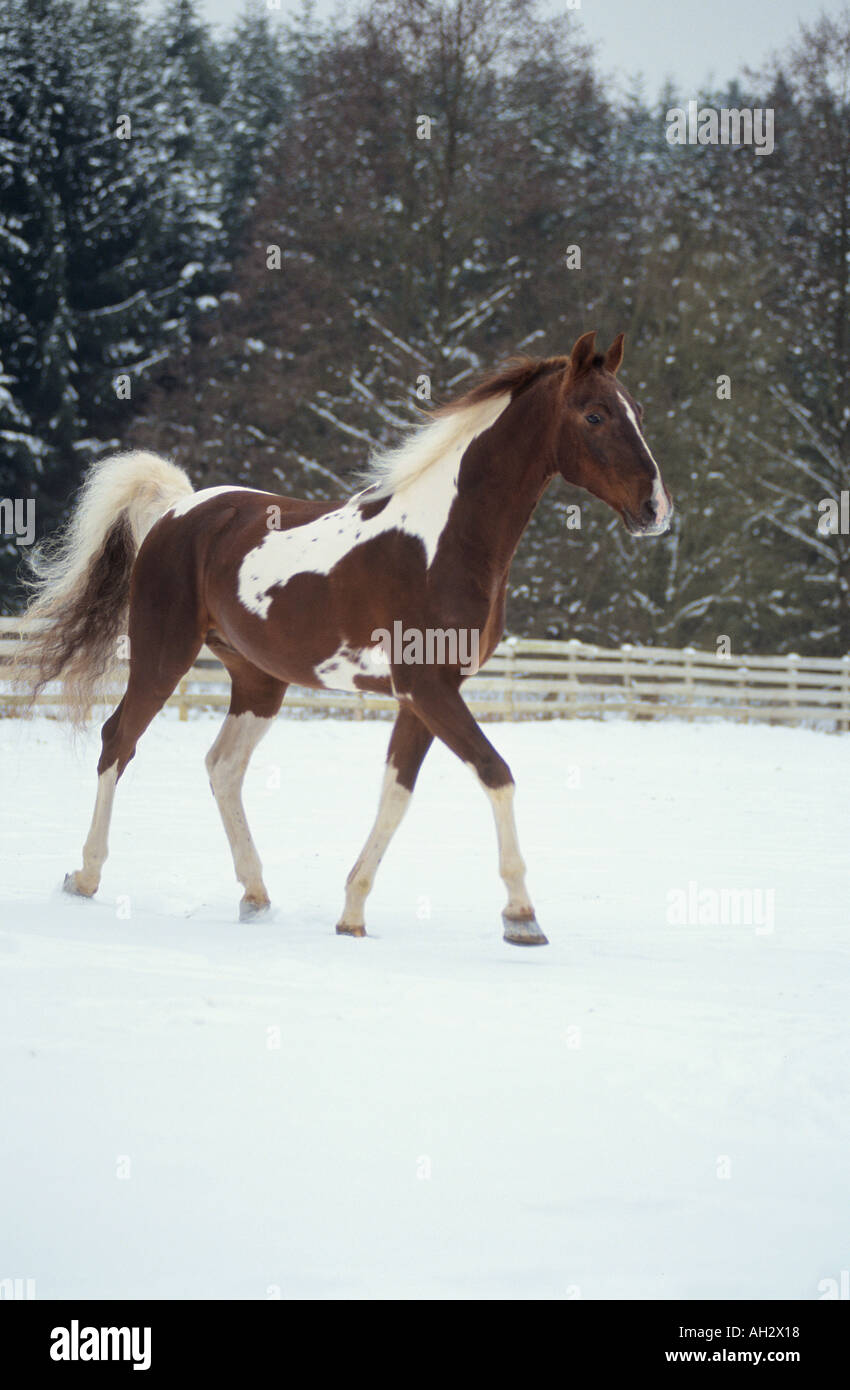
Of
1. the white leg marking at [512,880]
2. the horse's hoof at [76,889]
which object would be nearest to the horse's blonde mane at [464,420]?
the white leg marking at [512,880]

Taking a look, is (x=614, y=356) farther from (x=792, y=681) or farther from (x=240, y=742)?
(x=792, y=681)

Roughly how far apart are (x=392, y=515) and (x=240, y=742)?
4.58 ft

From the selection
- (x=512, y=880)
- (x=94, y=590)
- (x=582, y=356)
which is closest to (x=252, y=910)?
(x=512, y=880)

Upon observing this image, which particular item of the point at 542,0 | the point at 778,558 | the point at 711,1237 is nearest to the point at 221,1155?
the point at 711,1237

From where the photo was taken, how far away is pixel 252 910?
19.3ft

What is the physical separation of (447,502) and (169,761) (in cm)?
873

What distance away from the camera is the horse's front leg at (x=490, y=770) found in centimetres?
516

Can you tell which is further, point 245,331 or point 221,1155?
point 245,331

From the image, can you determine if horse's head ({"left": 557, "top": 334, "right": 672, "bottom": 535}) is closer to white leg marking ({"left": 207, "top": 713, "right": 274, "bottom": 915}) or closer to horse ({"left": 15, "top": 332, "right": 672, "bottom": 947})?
horse ({"left": 15, "top": 332, "right": 672, "bottom": 947})

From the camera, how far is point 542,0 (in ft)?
64.4

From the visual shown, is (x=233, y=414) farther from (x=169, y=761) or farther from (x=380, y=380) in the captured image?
(x=169, y=761)

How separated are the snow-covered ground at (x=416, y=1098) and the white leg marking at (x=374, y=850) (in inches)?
7.8

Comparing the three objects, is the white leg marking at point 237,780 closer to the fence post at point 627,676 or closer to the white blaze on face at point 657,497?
the white blaze on face at point 657,497

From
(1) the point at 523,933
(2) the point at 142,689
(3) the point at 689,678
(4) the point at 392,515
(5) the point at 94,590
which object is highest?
(4) the point at 392,515
